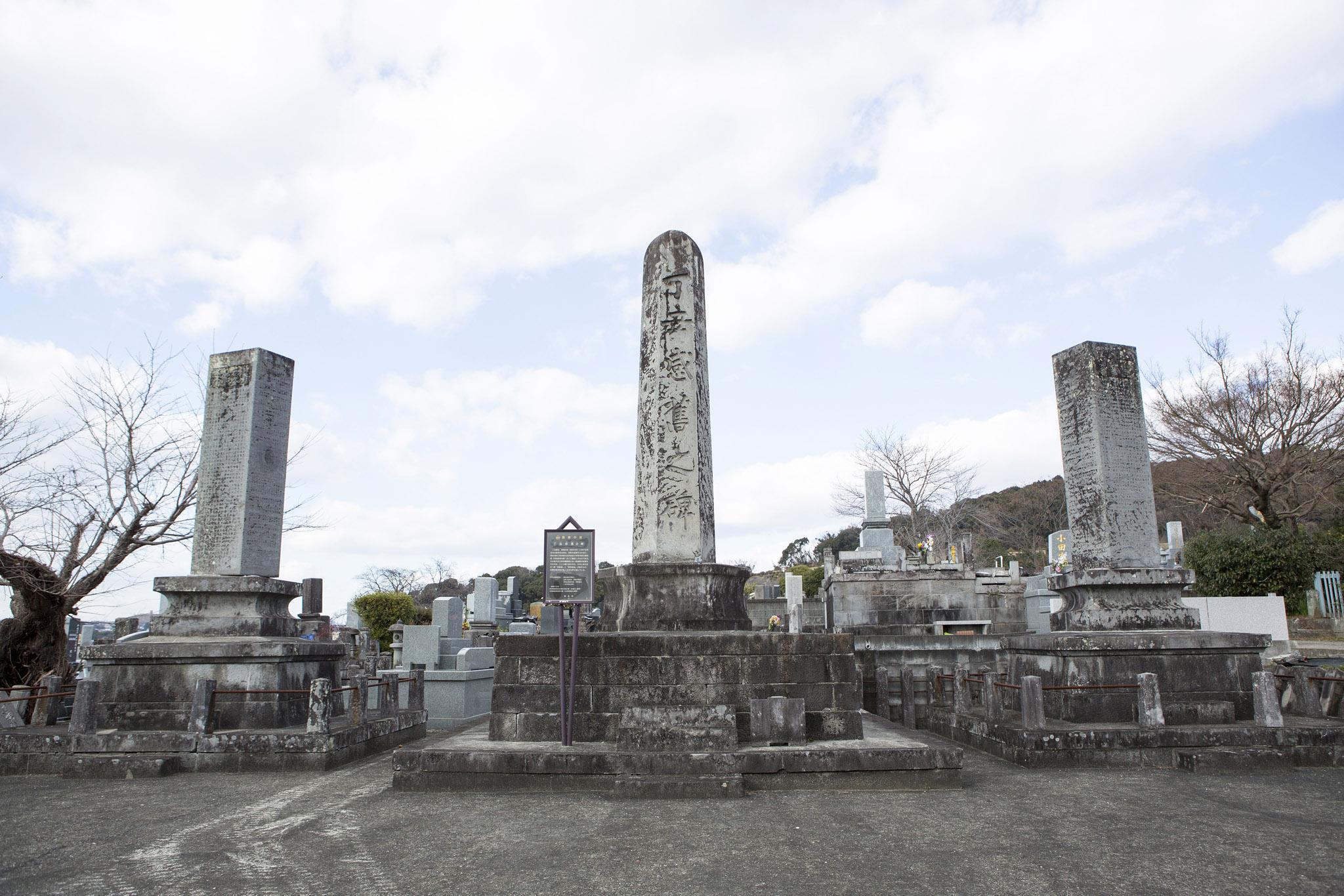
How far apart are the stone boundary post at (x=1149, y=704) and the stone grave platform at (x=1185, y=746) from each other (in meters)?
0.06

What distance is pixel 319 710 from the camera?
26.7 feet

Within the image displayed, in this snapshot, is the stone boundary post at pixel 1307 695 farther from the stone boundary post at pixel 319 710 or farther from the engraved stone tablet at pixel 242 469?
the engraved stone tablet at pixel 242 469

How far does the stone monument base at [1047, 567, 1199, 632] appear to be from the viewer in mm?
8836

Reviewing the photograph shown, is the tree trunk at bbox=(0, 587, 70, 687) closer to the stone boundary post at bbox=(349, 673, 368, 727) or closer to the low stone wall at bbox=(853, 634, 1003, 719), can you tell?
the stone boundary post at bbox=(349, 673, 368, 727)

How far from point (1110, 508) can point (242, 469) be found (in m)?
10.0

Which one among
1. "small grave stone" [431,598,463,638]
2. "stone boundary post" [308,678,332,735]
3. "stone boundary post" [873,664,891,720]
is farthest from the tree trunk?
"stone boundary post" [873,664,891,720]

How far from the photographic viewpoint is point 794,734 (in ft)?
23.2

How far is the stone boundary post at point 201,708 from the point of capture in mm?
7965

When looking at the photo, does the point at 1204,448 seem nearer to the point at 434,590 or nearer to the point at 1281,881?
the point at 1281,881

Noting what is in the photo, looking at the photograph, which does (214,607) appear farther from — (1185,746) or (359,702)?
(1185,746)

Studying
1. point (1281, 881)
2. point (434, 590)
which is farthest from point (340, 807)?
point (434, 590)

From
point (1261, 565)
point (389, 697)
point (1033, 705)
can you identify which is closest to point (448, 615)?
point (389, 697)

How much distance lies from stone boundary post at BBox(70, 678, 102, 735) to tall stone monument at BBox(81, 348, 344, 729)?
1.41ft

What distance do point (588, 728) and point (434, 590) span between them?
44142 mm
